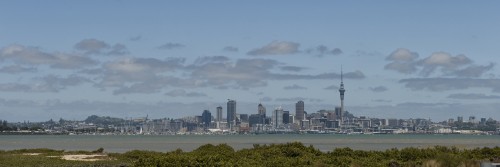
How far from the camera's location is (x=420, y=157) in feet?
173

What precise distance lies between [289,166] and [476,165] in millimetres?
10320

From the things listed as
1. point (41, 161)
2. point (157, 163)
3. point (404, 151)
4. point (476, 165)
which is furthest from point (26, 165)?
point (476, 165)

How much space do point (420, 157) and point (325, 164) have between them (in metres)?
12.5

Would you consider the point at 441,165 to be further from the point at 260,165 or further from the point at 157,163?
the point at 157,163

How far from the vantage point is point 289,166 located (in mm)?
42875

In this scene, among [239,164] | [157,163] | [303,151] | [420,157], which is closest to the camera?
[157,163]

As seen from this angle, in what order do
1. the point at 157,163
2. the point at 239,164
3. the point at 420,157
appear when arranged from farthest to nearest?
the point at 420,157 < the point at 239,164 < the point at 157,163

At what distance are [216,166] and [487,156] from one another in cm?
2665

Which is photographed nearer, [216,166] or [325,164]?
[216,166]

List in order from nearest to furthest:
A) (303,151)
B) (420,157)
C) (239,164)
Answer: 1. (239,164)
2. (420,157)
3. (303,151)

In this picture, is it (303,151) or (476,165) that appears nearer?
(476,165)

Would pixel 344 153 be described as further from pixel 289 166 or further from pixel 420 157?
pixel 289 166

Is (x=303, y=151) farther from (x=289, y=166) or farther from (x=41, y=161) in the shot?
(x=41, y=161)

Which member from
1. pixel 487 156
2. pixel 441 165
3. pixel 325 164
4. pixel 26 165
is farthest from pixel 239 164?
pixel 487 156
